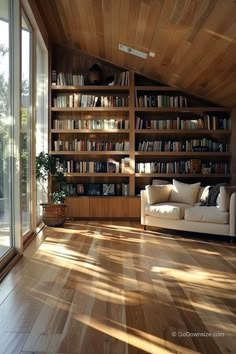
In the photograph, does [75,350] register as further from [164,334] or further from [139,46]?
[139,46]

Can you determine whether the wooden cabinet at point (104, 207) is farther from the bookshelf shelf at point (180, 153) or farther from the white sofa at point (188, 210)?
the white sofa at point (188, 210)

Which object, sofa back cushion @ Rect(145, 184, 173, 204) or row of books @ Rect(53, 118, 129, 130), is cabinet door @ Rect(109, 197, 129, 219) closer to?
sofa back cushion @ Rect(145, 184, 173, 204)

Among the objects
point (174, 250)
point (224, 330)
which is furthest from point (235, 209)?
point (224, 330)

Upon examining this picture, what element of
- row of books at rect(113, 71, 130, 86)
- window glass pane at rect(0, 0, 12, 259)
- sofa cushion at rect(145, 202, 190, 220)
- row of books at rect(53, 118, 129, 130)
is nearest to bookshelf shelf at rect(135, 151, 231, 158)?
row of books at rect(53, 118, 129, 130)

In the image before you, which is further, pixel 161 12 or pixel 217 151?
pixel 217 151

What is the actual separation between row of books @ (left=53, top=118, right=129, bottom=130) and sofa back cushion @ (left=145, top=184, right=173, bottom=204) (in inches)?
64.4

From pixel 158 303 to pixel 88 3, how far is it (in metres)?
3.97

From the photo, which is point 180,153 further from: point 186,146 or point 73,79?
point 73,79

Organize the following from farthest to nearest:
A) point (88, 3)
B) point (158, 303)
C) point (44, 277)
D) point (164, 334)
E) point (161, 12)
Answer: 1. point (88, 3)
2. point (161, 12)
3. point (44, 277)
4. point (158, 303)
5. point (164, 334)

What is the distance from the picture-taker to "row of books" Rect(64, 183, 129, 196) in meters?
7.66

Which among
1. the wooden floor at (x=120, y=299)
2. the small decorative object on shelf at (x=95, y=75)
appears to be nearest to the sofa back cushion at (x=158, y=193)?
the wooden floor at (x=120, y=299)

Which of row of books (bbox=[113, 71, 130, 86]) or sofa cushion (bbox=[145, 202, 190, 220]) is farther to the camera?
row of books (bbox=[113, 71, 130, 86])

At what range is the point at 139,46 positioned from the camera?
601 cm

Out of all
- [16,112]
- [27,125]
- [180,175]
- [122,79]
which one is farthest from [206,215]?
[122,79]
